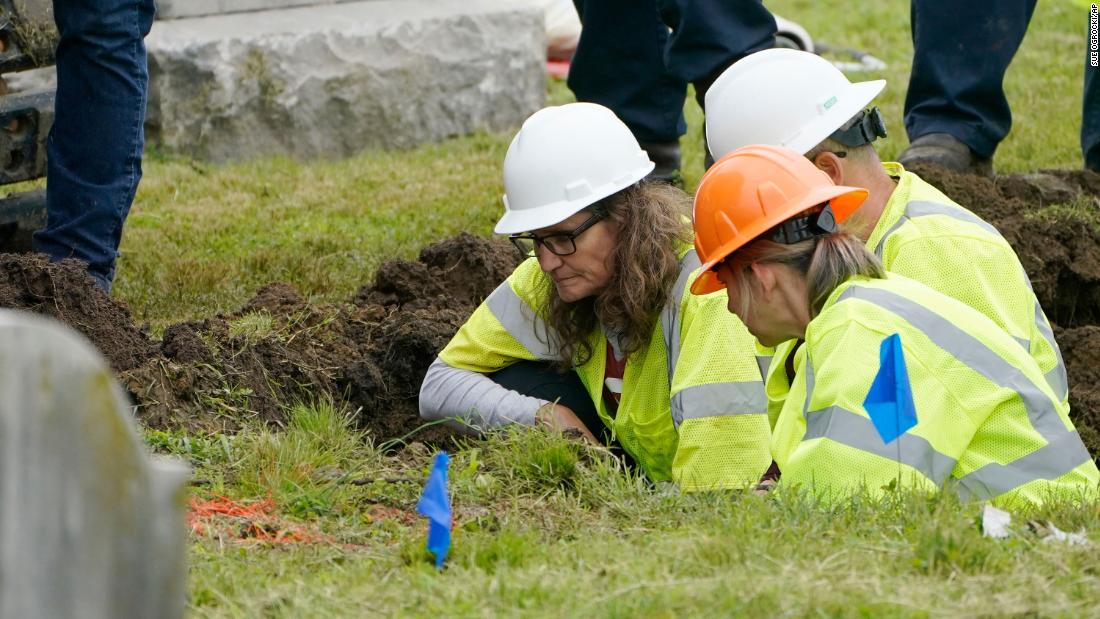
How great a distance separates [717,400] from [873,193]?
0.81m

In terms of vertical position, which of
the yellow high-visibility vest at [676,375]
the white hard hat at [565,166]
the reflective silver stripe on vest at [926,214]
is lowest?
the yellow high-visibility vest at [676,375]

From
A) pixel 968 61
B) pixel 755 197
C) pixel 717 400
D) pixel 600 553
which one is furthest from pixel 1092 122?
pixel 600 553

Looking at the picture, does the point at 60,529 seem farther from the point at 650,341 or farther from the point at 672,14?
the point at 672,14

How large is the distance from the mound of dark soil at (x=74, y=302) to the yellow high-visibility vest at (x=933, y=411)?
231 cm

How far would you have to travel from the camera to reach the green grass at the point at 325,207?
6383 millimetres

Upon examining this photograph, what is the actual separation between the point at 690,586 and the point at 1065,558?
746mm

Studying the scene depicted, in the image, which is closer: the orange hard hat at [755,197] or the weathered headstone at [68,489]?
the weathered headstone at [68,489]

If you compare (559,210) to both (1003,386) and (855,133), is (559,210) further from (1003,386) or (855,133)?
→ (1003,386)

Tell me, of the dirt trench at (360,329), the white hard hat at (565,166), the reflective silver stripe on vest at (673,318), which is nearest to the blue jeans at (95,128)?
the dirt trench at (360,329)

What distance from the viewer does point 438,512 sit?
308 centimetres

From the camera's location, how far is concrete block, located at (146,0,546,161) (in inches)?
335

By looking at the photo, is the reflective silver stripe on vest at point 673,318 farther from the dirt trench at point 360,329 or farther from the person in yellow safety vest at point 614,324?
the dirt trench at point 360,329

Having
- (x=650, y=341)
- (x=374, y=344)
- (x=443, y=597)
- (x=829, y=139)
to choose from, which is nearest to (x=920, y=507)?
(x=443, y=597)

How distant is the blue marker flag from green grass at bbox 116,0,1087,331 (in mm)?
2895
